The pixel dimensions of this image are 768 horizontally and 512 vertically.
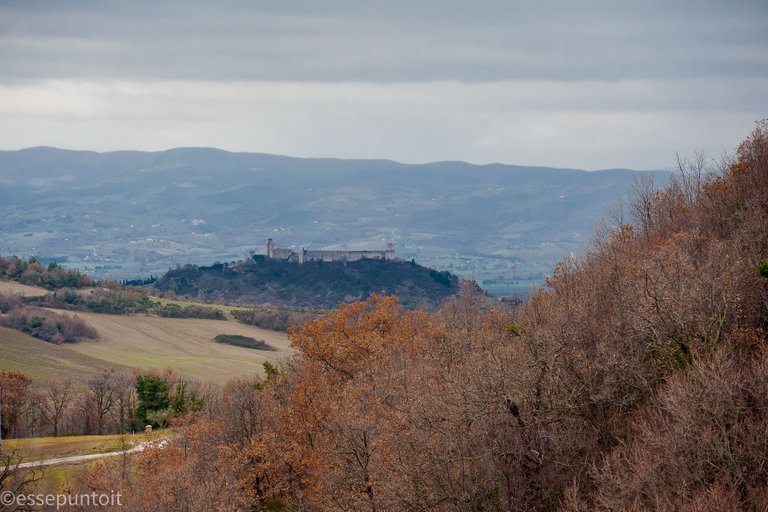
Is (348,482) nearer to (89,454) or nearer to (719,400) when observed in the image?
(719,400)

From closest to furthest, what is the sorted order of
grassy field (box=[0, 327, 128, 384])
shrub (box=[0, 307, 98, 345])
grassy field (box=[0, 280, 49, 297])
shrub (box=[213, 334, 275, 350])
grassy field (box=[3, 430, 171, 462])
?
grassy field (box=[3, 430, 171, 462]) → grassy field (box=[0, 327, 128, 384]) → shrub (box=[0, 307, 98, 345]) → shrub (box=[213, 334, 275, 350]) → grassy field (box=[0, 280, 49, 297])

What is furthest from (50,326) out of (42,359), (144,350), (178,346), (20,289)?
(20,289)

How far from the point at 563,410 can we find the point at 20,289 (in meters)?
148

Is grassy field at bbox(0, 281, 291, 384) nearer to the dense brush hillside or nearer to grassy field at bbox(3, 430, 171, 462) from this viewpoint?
grassy field at bbox(3, 430, 171, 462)

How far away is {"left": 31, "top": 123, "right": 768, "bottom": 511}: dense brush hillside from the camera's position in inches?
1163

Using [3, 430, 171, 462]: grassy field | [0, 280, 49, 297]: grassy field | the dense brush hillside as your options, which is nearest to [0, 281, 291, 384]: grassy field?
[0, 280, 49, 297]: grassy field

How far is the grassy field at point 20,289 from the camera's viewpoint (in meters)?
163

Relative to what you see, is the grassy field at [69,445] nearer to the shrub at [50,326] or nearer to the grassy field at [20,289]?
the shrub at [50,326]

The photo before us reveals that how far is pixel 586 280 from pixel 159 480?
73.0 feet

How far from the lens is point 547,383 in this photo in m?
36.7

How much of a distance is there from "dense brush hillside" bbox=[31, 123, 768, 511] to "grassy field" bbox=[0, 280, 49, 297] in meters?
118

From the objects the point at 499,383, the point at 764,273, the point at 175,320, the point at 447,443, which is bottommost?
the point at 175,320

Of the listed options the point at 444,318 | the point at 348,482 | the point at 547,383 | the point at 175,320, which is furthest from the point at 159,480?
the point at 175,320

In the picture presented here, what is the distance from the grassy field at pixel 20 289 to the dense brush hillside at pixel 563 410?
118055 millimetres
